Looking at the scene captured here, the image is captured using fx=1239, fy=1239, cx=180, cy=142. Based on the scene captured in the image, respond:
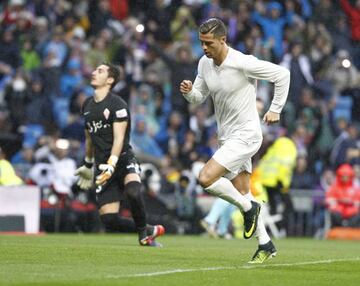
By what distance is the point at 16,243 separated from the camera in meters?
15.8

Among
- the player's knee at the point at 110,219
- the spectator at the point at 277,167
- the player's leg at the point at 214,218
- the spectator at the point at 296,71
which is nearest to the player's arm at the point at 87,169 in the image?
the player's knee at the point at 110,219

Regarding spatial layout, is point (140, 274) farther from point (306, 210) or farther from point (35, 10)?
point (35, 10)

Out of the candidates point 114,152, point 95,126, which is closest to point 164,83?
point 95,126

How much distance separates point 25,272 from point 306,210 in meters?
14.8

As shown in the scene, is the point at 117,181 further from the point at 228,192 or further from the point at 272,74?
the point at 272,74

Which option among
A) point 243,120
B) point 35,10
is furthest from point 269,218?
point 243,120

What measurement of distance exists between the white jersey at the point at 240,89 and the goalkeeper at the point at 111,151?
2767 mm

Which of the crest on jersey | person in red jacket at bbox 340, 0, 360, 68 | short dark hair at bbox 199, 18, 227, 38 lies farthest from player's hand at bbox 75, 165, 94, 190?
person in red jacket at bbox 340, 0, 360, 68

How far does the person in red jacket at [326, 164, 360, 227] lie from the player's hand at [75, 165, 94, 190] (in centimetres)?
958

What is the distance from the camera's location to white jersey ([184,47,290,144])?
12.4 metres

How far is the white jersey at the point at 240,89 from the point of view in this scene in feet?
40.6

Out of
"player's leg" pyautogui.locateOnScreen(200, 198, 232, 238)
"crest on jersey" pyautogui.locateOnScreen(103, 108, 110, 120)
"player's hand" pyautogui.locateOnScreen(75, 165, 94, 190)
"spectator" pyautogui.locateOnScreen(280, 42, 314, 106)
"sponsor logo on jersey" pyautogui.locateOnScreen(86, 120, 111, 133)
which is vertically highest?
"spectator" pyautogui.locateOnScreen(280, 42, 314, 106)

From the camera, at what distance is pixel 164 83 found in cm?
2769

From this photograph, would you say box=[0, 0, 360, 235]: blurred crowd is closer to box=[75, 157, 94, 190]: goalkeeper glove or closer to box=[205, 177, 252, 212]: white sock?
box=[75, 157, 94, 190]: goalkeeper glove
